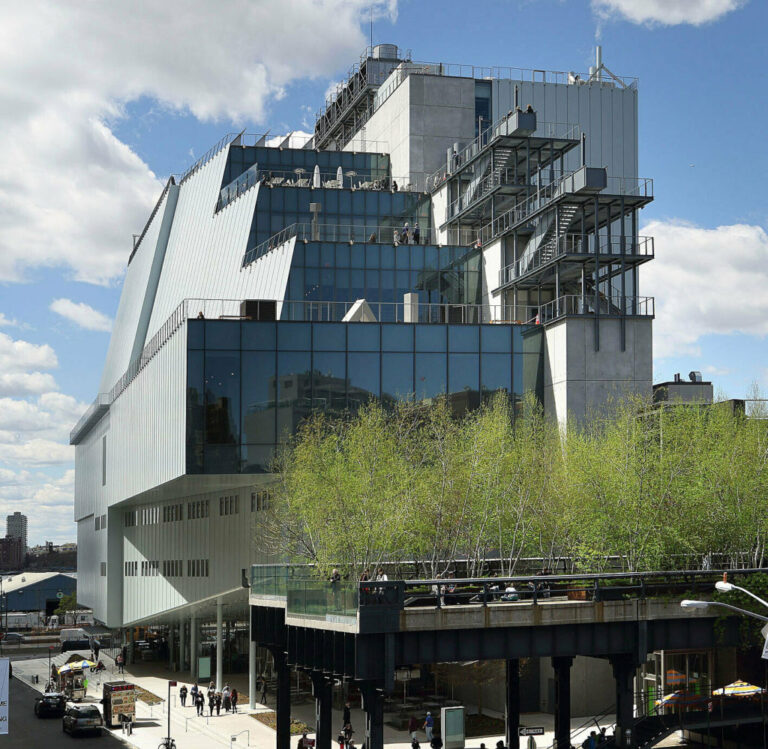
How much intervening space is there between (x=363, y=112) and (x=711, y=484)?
79.3 meters

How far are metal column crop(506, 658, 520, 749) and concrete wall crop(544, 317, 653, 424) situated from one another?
69.1 ft

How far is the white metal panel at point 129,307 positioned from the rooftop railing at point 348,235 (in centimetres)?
3150

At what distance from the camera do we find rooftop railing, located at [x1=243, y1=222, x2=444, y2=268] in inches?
3605

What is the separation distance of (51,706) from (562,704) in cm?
4786

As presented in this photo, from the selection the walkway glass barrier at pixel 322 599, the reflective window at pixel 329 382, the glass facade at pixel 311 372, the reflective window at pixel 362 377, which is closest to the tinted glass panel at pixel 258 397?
the glass facade at pixel 311 372

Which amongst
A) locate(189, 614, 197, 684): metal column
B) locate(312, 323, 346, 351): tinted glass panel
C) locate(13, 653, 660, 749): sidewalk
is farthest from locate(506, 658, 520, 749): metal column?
locate(189, 614, 197, 684): metal column

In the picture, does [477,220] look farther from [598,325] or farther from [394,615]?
[394,615]

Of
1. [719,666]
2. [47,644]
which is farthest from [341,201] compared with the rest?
[47,644]

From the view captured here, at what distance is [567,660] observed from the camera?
45.8m

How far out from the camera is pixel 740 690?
53.0 meters

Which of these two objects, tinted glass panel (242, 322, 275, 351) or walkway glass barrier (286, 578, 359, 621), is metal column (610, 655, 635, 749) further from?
tinted glass panel (242, 322, 275, 351)

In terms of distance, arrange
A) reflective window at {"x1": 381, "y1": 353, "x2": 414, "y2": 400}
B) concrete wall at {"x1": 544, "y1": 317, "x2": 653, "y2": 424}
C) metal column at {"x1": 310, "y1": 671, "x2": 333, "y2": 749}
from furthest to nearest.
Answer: concrete wall at {"x1": 544, "y1": 317, "x2": 653, "y2": 424}
reflective window at {"x1": 381, "y1": 353, "x2": 414, "y2": 400}
metal column at {"x1": 310, "y1": 671, "x2": 333, "y2": 749}

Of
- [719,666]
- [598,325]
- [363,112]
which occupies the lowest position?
[719,666]

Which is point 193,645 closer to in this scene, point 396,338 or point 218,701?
point 218,701
